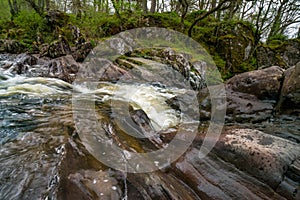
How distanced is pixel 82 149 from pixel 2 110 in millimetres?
2233

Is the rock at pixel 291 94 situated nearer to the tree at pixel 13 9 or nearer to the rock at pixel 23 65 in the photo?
the rock at pixel 23 65

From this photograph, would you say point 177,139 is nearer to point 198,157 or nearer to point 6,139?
point 198,157

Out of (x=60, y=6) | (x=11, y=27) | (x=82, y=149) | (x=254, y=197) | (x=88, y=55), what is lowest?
(x=254, y=197)

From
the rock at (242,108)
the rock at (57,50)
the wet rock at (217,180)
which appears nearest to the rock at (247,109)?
the rock at (242,108)

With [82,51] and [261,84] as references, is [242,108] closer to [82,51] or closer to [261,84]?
[261,84]

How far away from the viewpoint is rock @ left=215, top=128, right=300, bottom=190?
1.98m

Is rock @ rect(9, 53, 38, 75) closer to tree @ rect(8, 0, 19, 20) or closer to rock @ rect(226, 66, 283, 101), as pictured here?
rock @ rect(226, 66, 283, 101)

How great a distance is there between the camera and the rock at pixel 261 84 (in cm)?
361

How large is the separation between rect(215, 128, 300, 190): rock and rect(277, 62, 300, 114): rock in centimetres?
109

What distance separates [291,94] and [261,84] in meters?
0.55

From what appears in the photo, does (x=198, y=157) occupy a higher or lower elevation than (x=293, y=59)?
lower

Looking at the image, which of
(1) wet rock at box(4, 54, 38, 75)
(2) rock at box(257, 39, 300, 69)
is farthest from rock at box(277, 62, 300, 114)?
(1) wet rock at box(4, 54, 38, 75)

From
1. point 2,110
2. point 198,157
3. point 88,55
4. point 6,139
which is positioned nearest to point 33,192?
point 6,139

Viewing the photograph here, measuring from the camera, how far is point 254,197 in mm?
1728
